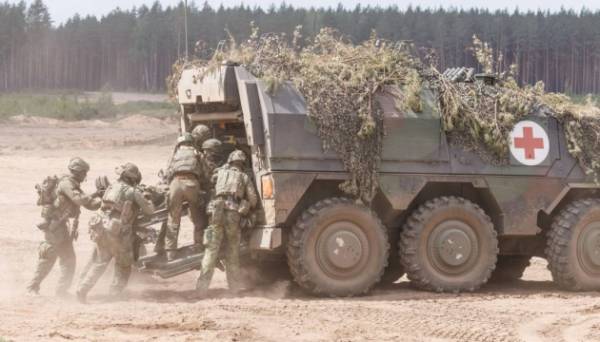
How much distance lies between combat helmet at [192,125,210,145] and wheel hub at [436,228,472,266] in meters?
2.76

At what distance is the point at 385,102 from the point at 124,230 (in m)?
3.00

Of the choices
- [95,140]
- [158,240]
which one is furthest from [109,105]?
[158,240]

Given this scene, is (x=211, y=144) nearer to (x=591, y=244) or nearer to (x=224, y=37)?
(x=591, y=244)

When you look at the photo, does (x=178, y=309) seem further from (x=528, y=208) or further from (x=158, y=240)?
(x=528, y=208)

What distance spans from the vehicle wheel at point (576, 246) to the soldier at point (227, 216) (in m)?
3.34

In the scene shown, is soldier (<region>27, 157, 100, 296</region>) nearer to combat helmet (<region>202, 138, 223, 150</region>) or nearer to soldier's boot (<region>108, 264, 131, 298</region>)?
soldier's boot (<region>108, 264, 131, 298</region>)

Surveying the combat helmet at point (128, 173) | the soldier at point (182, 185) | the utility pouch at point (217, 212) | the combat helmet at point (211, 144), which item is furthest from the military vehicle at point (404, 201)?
the combat helmet at point (128, 173)

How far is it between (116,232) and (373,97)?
299 cm

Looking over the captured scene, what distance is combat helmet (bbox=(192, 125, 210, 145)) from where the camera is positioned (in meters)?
13.0

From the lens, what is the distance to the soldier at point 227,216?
39.6ft

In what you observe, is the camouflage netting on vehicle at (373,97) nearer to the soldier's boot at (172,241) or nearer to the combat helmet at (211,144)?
the combat helmet at (211,144)

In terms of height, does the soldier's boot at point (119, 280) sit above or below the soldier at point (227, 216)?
below

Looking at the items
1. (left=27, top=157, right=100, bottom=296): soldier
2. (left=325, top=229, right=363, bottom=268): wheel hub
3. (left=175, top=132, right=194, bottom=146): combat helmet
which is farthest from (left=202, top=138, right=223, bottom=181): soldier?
(left=325, top=229, right=363, bottom=268): wheel hub

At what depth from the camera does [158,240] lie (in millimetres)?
12438
